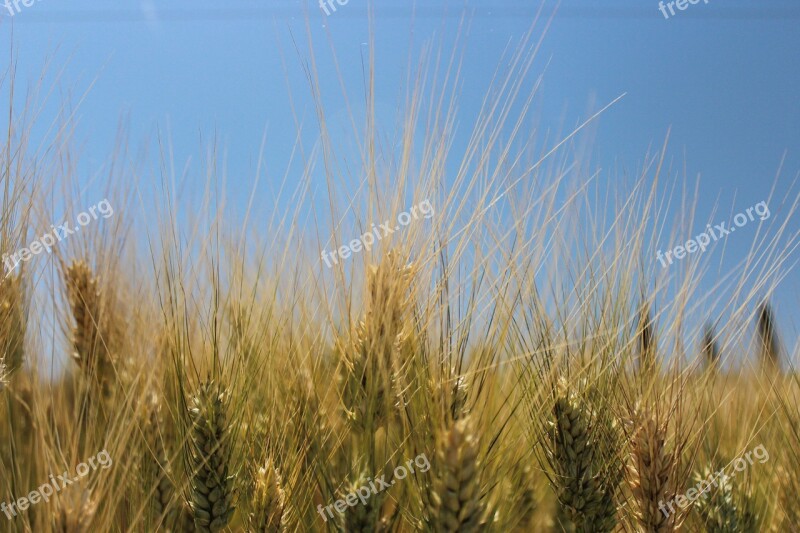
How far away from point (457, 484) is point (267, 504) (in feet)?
1.66

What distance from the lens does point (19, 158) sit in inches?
69.5

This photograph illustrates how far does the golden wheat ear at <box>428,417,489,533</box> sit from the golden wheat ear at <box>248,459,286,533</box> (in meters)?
0.40

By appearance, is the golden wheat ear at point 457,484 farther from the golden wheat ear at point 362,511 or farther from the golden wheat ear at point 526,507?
the golden wheat ear at point 526,507

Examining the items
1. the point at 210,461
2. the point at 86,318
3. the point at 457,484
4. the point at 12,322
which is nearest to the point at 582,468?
the point at 457,484

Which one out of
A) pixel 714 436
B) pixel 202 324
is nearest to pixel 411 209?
pixel 202 324

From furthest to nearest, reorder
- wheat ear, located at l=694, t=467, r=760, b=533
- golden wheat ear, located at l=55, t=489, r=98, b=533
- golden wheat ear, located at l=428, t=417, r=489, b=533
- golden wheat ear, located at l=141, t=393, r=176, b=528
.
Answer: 1. wheat ear, located at l=694, t=467, r=760, b=533
2. golden wheat ear, located at l=141, t=393, r=176, b=528
3. golden wheat ear, located at l=428, t=417, r=489, b=533
4. golden wheat ear, located at l=55, t=489, r=98, b=533

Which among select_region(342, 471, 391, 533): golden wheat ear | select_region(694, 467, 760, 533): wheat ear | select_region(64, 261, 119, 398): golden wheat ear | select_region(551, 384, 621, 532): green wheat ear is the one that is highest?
select_region(64, 261, 119, 398): golden wheat ear

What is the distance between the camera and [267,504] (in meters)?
1.60

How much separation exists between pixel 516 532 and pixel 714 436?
83cm

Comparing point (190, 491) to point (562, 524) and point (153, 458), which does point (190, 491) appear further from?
point (562, 524)

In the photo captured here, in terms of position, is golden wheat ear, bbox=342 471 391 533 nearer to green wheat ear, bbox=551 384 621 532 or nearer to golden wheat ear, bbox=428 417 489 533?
golden wheat ear, bbox=428 417 489 533

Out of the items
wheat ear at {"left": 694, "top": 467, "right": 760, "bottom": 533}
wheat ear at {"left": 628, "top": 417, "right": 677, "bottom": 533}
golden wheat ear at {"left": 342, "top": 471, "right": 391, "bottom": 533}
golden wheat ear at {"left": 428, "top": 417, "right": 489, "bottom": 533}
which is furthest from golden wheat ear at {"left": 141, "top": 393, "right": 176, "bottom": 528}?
wheat ear at {"left": 694, "top": 467, "right": 760, "bottom": 533}

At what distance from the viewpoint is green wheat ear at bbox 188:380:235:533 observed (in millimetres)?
1564

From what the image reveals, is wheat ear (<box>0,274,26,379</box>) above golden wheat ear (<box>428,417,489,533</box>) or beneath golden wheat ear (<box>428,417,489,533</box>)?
above
